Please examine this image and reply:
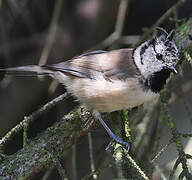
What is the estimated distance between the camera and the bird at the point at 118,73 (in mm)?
2418

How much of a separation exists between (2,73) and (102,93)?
681 mm

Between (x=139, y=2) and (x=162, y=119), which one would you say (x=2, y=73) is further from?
(x=139, y=2)

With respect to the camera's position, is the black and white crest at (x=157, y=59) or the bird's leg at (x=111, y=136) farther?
the black and white crest at (x=157, y=59)

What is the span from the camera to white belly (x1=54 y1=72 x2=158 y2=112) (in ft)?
7.92

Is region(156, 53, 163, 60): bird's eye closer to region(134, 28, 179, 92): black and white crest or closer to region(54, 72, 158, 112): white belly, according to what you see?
region(134, 28, 179, 92): black and white crest

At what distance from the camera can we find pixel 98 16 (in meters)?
3.72

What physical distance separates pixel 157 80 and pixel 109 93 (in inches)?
11.8

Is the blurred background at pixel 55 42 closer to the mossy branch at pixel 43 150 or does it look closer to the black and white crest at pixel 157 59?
the black and white crest at pixel 157 59

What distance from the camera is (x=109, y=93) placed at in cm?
249

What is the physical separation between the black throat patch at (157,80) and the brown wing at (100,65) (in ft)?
0.41

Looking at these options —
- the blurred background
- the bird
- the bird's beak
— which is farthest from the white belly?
the blurred background

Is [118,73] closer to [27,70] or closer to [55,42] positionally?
[27,70]

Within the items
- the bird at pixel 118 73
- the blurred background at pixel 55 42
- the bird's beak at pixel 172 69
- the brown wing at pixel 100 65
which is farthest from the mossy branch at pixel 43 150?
the blurred background at pixel 55 42

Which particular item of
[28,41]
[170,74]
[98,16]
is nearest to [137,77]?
[170,74]
